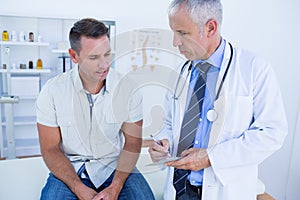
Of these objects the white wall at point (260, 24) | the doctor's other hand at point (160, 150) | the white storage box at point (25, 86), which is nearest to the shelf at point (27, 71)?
the white storage box at point (25, 86)

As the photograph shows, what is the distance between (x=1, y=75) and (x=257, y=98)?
8.30 feet

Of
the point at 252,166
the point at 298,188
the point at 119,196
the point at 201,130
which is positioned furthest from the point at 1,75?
the point at 298,188

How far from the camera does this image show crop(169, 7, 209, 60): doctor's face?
38.2 inches

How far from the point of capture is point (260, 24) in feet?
8.53

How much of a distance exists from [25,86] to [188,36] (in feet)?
7.09

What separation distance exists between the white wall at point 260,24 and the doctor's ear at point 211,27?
172cm

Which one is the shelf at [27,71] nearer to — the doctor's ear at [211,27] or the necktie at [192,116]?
the necktie at [192,116]

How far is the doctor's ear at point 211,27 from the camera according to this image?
96cm

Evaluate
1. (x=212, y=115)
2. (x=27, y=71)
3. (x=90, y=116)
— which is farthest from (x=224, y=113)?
(x=27, y=71)

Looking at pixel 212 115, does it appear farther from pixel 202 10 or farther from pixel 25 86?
pixel 25 86

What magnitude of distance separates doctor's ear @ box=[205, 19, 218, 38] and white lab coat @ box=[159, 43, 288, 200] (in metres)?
0.10

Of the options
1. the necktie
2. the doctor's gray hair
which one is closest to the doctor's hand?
the necktie

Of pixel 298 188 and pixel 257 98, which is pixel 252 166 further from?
pixel 298 188

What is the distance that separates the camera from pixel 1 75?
269 centimetres
